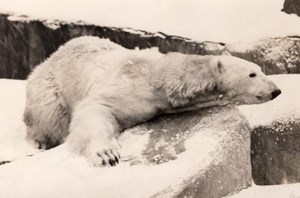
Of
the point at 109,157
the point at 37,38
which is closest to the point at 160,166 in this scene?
the point at 109,157

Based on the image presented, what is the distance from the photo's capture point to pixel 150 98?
1.67 metres

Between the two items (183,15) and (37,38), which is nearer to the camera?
(183,15)

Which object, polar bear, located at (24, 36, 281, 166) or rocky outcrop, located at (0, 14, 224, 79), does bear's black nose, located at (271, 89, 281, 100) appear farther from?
rocky outcrop, located at (0, 14, 224, 79)

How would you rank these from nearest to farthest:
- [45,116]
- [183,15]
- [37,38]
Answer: [183,15] < [45,116] < [37,38]

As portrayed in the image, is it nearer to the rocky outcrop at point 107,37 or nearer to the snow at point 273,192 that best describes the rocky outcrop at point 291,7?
the rocky outcrop at point 107,37

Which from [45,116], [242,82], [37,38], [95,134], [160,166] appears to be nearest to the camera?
[160,166]

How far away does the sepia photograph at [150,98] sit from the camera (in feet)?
4.81

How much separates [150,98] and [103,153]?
0.83 feet

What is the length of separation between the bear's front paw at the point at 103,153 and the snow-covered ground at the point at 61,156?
26 millimetres

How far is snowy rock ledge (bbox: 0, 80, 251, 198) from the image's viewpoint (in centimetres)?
140

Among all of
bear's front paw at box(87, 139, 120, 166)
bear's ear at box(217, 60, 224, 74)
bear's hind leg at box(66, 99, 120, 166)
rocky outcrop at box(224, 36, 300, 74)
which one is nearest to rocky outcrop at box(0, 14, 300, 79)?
rocky outcrop at box(224, 36, 300, 74)

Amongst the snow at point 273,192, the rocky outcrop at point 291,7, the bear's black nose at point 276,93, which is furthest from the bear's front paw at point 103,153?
the rocky outcrop at point 291,7

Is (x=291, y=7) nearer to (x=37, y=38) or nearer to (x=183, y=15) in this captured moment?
(x=183, y=15)

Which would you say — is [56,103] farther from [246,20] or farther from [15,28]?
[246,20]
